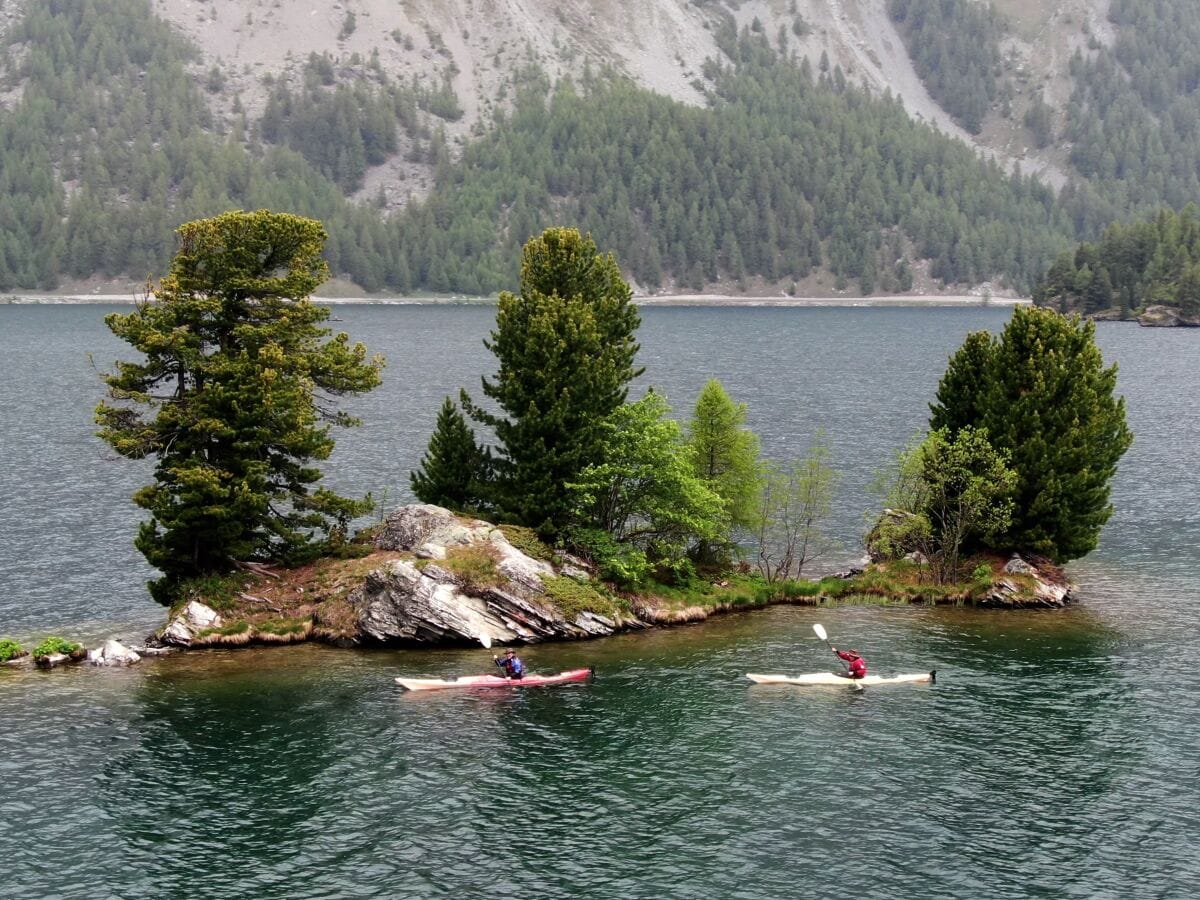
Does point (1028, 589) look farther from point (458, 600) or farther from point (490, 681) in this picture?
point (490, 681)

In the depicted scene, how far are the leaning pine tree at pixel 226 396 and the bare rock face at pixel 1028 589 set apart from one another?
40.4 m

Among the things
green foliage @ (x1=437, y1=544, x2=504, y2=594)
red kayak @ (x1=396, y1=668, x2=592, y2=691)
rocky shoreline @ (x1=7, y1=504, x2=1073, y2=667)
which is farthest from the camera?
green foliage @ (x1=437, y1=544, x2=504, y2=594)

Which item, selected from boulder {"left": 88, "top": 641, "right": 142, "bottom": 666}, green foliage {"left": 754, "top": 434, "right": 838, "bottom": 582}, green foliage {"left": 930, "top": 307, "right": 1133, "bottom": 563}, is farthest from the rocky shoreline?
green foliage {"left": 930, "top": 307, "right": 1133, "bottom": 563}

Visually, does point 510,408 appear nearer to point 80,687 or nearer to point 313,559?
point 313,559

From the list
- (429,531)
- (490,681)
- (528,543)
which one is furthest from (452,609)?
(490,681)

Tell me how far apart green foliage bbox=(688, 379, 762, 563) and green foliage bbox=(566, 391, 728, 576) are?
2.44m

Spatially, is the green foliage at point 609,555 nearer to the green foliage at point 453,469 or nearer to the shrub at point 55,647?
the green foliage at point 453,469

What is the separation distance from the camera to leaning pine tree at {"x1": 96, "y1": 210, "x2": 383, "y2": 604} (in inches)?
2776

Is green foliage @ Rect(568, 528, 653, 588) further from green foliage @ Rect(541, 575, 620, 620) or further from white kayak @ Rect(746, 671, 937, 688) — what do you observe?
white kayak @ Rect(746, 671, 937, 688)

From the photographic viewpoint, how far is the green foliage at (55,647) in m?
66.5

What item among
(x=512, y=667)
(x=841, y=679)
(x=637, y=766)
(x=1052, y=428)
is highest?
(x=1052, y=428)

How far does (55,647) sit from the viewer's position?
6706cm

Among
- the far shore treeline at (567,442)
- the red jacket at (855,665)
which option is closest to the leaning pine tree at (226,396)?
the far shore treeline at (567,442)

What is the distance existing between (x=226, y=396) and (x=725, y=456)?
3131cm
